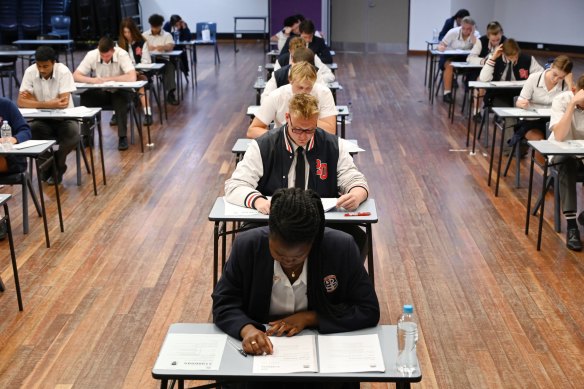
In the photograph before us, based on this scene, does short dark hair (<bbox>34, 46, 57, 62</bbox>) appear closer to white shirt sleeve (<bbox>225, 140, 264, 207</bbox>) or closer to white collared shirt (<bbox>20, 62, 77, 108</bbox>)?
white collared shirt (<bbox>20, 62, 77, 108</bbox>)

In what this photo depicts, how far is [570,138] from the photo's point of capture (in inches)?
209

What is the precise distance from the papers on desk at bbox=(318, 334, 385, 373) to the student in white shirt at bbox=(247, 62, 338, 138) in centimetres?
278

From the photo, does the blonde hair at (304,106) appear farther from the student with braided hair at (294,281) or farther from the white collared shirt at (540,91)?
the white collared shirt at (540,91)

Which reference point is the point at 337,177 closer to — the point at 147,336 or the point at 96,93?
the point at 147,336

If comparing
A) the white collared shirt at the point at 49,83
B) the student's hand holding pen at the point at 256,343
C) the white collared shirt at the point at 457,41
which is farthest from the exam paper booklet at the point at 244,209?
the white collared shirt at the point at 457,41

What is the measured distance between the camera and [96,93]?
26.3ft

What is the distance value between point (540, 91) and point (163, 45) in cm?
581

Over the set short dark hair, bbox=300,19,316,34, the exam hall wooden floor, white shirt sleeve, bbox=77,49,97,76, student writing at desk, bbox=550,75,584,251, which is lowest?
the exam hall wooden floor

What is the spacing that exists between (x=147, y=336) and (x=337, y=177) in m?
1.27

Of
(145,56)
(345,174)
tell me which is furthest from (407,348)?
(145,56)

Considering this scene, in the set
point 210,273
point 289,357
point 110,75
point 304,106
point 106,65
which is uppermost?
point 304,106

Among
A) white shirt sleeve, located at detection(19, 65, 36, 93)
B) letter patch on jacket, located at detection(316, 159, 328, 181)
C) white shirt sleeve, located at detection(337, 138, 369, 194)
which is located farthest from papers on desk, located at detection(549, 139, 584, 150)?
white shirt sleeve, located at detection(19, 65, 36, 93)

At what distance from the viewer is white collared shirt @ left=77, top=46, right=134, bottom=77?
26.2 ft

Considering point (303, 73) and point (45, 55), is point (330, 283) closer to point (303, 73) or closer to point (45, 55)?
point (303, 73)
